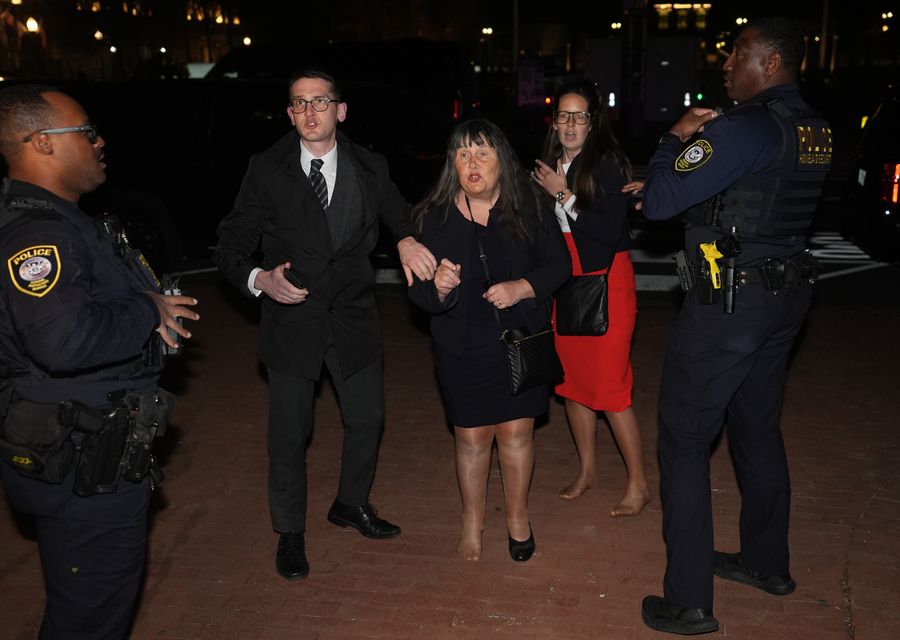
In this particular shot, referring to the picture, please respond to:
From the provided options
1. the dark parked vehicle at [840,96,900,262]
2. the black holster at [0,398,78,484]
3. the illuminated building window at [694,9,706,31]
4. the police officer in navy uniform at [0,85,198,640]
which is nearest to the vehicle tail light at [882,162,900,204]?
the dark parked vehicle at [840,96,900,262]

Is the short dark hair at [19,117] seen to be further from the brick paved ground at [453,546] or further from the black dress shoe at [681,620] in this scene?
the black dress shoe at [681,620]

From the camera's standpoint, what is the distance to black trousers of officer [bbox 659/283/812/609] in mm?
3643

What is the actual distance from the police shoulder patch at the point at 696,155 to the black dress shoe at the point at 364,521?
7.70ft

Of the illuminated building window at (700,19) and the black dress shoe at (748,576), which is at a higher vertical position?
the illuminated building window at (700,19)

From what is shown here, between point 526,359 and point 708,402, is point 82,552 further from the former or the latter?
point 708,402

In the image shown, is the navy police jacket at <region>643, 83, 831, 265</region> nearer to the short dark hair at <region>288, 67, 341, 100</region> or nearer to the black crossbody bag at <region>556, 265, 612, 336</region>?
the black crossbody bag at <region>556, 265, 612, 336</region>

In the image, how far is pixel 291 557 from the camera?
436 cm

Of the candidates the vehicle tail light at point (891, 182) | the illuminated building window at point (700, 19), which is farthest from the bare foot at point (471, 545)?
the illuminated building window at point (700, 19)

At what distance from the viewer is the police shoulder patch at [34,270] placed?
A: 2.66 metres

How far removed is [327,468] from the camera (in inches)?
221

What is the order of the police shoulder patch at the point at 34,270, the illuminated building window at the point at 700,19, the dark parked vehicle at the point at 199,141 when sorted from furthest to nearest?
1. the illuminated building window at the point at 700,19
2. the dark parked vehicle at the point at 199,141
3. the police shoulder patch at the point at 34,270

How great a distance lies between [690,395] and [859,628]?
1.19 m

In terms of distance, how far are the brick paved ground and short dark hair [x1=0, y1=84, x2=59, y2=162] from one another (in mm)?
2129

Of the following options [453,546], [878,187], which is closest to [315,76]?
[453,546]
